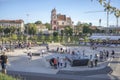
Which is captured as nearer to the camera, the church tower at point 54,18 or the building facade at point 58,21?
the church tower at point 54,18

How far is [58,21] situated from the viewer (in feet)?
449

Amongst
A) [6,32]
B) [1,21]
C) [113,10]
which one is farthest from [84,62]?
[1,21]

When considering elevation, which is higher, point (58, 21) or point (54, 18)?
point (54, 18)

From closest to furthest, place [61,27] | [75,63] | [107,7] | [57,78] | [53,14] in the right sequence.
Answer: [107,7], [57,78], [75,63], [53,14], [61,27]

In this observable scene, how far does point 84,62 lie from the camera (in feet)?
86.4

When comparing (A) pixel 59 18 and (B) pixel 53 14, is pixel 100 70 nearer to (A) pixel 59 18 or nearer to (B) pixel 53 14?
(B) pixel 53 14

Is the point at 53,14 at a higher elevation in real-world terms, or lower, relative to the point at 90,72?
higher

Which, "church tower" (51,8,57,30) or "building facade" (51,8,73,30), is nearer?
"church tower" (51,8,57,30)

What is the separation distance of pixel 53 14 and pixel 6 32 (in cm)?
2578

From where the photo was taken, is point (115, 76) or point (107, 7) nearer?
point (107, 7)

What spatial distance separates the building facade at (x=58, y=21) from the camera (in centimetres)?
12588

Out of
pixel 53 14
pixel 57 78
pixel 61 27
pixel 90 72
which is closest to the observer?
pixel 57 78

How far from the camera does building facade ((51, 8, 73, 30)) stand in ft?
413

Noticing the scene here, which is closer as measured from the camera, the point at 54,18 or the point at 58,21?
the point at 54,18
